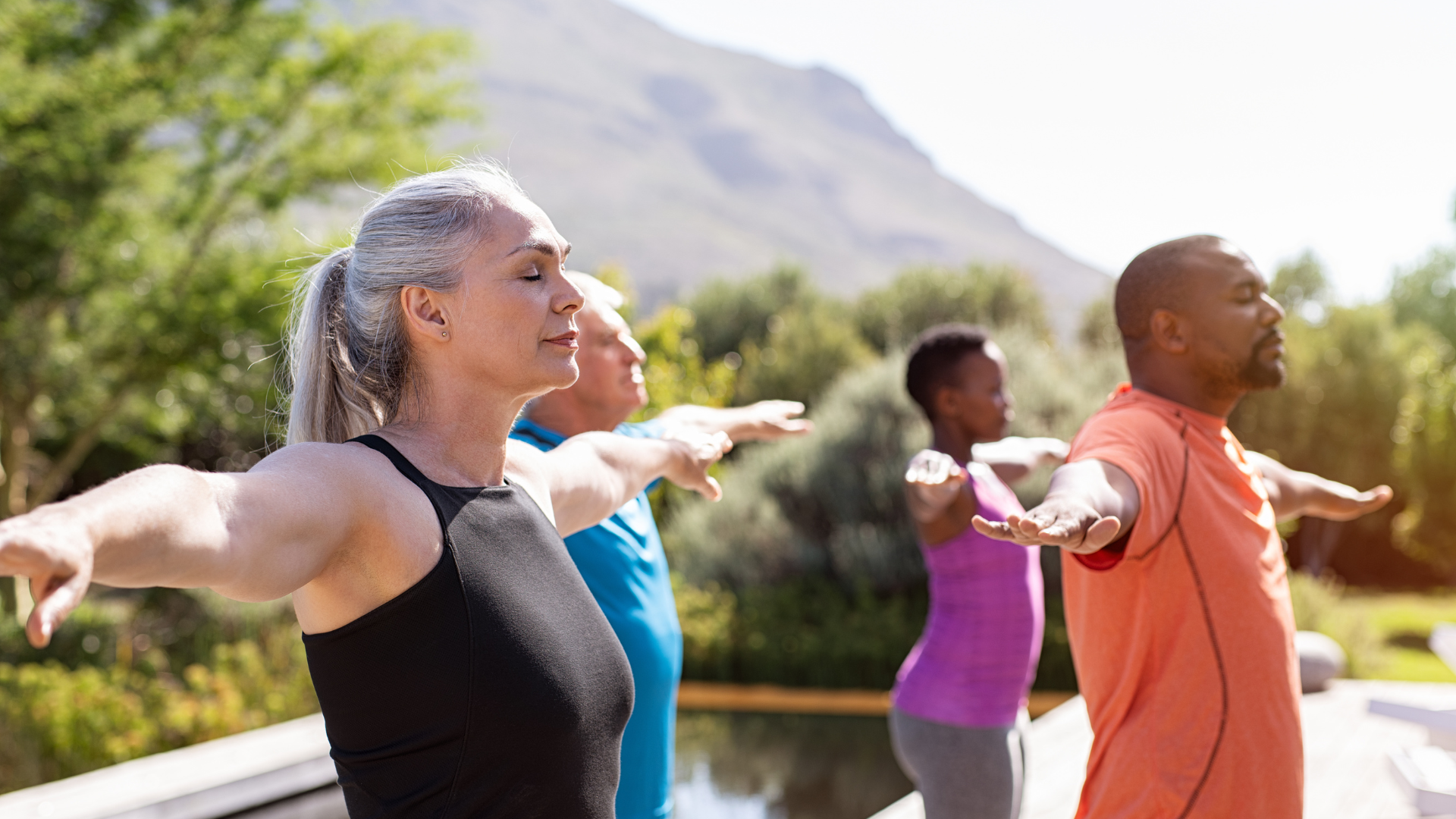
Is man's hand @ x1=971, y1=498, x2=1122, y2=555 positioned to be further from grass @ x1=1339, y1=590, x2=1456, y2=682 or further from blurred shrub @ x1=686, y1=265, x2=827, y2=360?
blurred shrub @ x1=686, y1=265, x2=827, y2=360

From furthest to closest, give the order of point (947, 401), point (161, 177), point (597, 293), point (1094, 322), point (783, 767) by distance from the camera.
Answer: point (1094, 322) → point (161, 177) → point (783, 767) → point (947, 401) → point (597, 293)

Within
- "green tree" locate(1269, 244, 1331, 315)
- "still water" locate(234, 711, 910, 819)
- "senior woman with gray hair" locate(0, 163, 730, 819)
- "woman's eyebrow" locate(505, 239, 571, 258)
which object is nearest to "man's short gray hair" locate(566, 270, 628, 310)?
"senior woman with gray hair" locate(0, 163, 730, 819)

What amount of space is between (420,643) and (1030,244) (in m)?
181

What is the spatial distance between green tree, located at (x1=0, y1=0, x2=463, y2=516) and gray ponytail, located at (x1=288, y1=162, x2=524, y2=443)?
9.50 metres

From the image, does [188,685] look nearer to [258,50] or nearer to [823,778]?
[823,778]

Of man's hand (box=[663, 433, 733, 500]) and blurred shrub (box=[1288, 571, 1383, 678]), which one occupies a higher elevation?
man's hand (box=[663, 433, 733, 500])

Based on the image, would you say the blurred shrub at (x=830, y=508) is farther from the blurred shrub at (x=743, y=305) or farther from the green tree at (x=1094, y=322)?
the blurred shrub at (x=743, y=305)

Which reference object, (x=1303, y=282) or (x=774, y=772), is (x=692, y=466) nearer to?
(x=774, y=772)

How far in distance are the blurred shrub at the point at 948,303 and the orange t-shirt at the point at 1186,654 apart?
64.8 ft

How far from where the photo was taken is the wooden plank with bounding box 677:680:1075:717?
9789 mm

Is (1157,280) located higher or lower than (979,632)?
higher

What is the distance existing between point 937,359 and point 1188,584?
191 centimetres

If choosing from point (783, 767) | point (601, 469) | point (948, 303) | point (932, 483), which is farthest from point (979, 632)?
point (948, 303)

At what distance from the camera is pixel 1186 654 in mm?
1906
